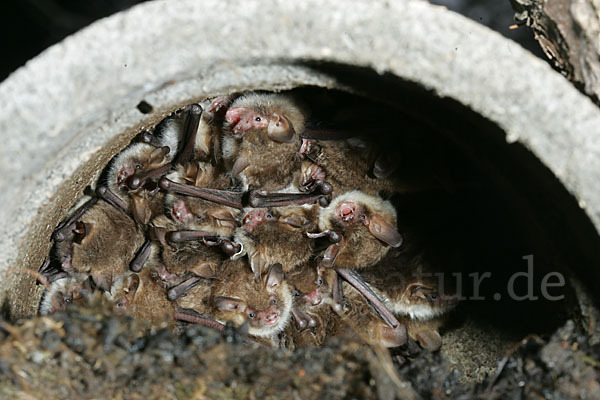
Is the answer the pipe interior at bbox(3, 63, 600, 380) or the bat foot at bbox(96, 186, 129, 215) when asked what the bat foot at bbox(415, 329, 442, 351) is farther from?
the bat foot at bbox(96, 186, 129, 215)

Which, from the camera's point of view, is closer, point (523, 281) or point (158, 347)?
point (158, 347)

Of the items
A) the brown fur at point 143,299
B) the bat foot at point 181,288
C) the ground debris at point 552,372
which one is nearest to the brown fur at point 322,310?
the bat foot at point 181,288

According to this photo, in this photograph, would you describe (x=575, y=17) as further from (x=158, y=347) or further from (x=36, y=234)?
(x=36, y=234)

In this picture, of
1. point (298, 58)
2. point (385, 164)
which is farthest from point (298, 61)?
point (385, 164)

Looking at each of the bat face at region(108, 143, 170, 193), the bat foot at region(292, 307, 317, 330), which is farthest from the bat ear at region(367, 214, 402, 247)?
the bat face at region(108, 143, 170, 193)

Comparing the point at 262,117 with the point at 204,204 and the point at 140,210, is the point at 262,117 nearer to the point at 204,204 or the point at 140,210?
the point at 204,204

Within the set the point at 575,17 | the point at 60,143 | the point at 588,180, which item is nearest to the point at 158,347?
the point at 60,143
